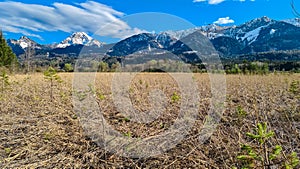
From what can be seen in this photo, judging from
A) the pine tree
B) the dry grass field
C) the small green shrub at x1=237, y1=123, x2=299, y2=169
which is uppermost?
the pine tree

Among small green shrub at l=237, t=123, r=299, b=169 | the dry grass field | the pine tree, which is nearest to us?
A: small green shrub at l=237, t=123, r=299, b=169

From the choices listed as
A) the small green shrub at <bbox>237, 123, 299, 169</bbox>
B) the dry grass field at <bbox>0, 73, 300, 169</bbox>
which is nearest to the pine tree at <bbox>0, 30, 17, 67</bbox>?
the dry grass field at <bbox>0, 73, 300, 169</bbox>

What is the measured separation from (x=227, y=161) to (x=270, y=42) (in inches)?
8913

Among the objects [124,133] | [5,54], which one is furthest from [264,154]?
[5,54]

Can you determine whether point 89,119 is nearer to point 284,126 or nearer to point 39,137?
point 39,137

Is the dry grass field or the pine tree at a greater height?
the pine tree

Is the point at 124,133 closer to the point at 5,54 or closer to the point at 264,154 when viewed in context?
the point at 264,154

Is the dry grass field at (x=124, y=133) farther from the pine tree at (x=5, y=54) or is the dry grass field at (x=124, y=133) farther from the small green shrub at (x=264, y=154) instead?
the pine tree at (x=5, y=54)

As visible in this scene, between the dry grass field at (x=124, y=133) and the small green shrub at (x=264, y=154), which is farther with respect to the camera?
the dry grass field at (x=124, y=133)

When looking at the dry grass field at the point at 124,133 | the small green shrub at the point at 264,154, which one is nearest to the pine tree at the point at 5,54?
the dry grass field at the point at 124,133

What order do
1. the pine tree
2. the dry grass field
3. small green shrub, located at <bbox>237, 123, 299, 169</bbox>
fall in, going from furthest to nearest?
1. the pine tree
2. the dry grass field
3. small green shrub, located at <bbox>237, 123, 299, 169</bbox>

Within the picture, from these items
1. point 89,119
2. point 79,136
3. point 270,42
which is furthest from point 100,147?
point 270,42

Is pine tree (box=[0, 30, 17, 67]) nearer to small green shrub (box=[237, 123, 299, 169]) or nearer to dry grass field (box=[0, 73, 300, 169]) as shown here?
dry grass field (box=[0, 73, 300, 169])

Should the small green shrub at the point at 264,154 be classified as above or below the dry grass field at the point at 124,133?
above
